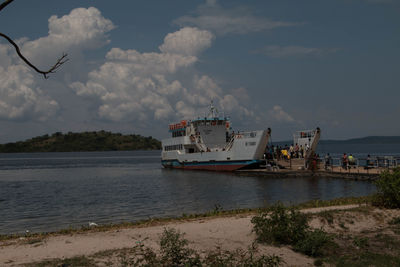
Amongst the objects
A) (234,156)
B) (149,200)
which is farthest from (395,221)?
(234,156)

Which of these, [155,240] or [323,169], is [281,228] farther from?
[323,169]

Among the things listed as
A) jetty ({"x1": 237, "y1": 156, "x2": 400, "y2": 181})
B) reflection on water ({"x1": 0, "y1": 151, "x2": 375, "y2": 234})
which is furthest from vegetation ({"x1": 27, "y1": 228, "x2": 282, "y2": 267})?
jetty ({"x1": 237, "y1": 156, "x2": 400, "y2": 181})

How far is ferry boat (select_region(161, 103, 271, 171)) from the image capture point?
1596 inches

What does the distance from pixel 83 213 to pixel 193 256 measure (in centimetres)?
1287

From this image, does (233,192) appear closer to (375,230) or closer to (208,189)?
(208,189)

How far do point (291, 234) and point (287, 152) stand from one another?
107ft

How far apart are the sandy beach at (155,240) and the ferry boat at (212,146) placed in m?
26.7

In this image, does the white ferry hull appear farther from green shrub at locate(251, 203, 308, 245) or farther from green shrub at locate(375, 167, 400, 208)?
green shrub at locate(251, 203, 308, 245)

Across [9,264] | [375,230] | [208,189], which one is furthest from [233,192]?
[9,264]

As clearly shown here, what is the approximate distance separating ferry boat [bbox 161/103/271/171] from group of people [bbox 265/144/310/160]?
1.30 metres

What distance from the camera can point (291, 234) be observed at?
9977 millimetres

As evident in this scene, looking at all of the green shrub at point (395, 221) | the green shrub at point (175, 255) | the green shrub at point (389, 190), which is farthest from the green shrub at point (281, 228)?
the green shrub at point (389, 190)

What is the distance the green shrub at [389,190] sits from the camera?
44.5 feet

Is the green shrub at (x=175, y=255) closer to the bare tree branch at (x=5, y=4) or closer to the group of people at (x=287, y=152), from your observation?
the bare tree branch at (x=5, y=4)
